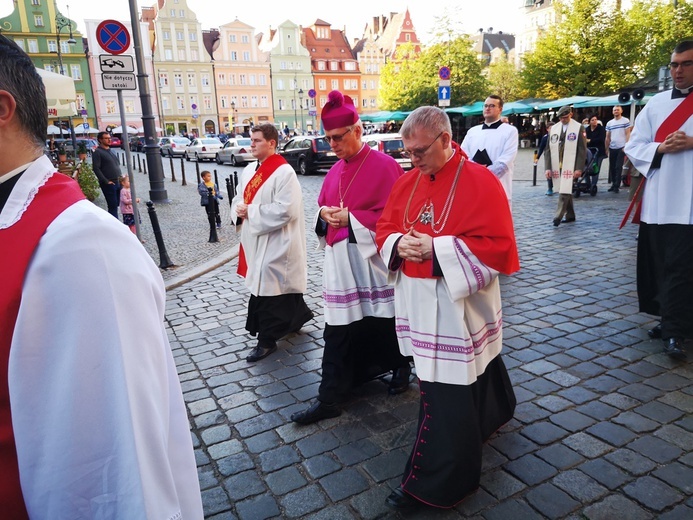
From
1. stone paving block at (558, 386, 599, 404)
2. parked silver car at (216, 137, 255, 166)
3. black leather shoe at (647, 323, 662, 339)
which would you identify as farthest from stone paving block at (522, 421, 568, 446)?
parked silver car at (216, 137, 255, 166)

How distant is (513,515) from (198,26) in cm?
7655

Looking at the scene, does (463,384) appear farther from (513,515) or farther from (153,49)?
(153,49)

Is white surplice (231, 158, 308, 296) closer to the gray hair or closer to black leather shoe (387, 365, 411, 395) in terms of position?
black leather shoe (387, 365, 411, 395)

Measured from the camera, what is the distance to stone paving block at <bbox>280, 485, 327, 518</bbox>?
2682 mm

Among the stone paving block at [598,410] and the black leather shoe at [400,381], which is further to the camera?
the black leather shoe at [400,381]

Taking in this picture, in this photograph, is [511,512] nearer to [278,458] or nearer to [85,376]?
[278,458]

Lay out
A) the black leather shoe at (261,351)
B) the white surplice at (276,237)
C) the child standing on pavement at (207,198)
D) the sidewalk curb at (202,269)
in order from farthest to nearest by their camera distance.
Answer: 1. the child standing on pavement at (207,198)
2. the sidewalk curb at (202,269)
3. the black leather shoe at (261,351)
4. the white surplice at (276,237)

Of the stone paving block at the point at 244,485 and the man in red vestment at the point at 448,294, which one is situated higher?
the man in red vestment at the point at 448,294

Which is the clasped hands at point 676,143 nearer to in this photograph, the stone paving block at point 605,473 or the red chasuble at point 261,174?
the stone paving block at point 605,473

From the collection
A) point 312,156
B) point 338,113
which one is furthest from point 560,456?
point 312,156

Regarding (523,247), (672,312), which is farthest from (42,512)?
(523,247)

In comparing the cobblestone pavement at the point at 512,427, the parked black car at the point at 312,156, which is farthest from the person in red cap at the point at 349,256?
the parked black car at the point at 312,156

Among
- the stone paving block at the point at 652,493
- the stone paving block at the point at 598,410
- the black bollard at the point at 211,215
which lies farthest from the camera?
the black bollard at the point at 211,215

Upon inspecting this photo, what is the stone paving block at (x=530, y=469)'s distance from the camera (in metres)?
2.80
